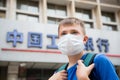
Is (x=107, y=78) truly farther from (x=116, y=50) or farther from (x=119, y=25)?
(x=119, y=25)

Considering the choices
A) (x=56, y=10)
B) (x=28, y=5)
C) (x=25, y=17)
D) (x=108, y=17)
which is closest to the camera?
(x=25, y=17)

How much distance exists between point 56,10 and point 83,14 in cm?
143

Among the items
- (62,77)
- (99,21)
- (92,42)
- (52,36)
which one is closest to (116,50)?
(92,42)

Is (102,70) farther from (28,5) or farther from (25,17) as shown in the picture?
(28,5)

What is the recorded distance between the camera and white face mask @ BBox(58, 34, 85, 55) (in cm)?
165

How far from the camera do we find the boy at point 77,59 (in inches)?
55.7

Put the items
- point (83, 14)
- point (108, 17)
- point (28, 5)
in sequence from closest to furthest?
point (28, 5), point (83, 14), point (108, 17)

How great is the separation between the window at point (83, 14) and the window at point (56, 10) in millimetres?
653

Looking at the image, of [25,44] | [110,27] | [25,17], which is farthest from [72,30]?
[110,27]

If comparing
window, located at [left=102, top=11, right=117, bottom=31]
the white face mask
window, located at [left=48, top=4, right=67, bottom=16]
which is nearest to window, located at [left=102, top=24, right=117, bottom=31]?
window, located at [left=102, top=11, right=117, bottom=31]

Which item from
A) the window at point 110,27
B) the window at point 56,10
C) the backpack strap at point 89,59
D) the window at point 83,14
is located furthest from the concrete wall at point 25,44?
the backpack strap at point 89,59

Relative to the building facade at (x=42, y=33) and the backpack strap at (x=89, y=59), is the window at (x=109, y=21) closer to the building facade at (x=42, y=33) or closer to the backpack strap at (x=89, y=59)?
the building facade at (x=42, y=33)

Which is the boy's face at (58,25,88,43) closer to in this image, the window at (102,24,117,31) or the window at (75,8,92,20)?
the window at (75,8,92,20)

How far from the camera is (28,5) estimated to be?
34.6ft
